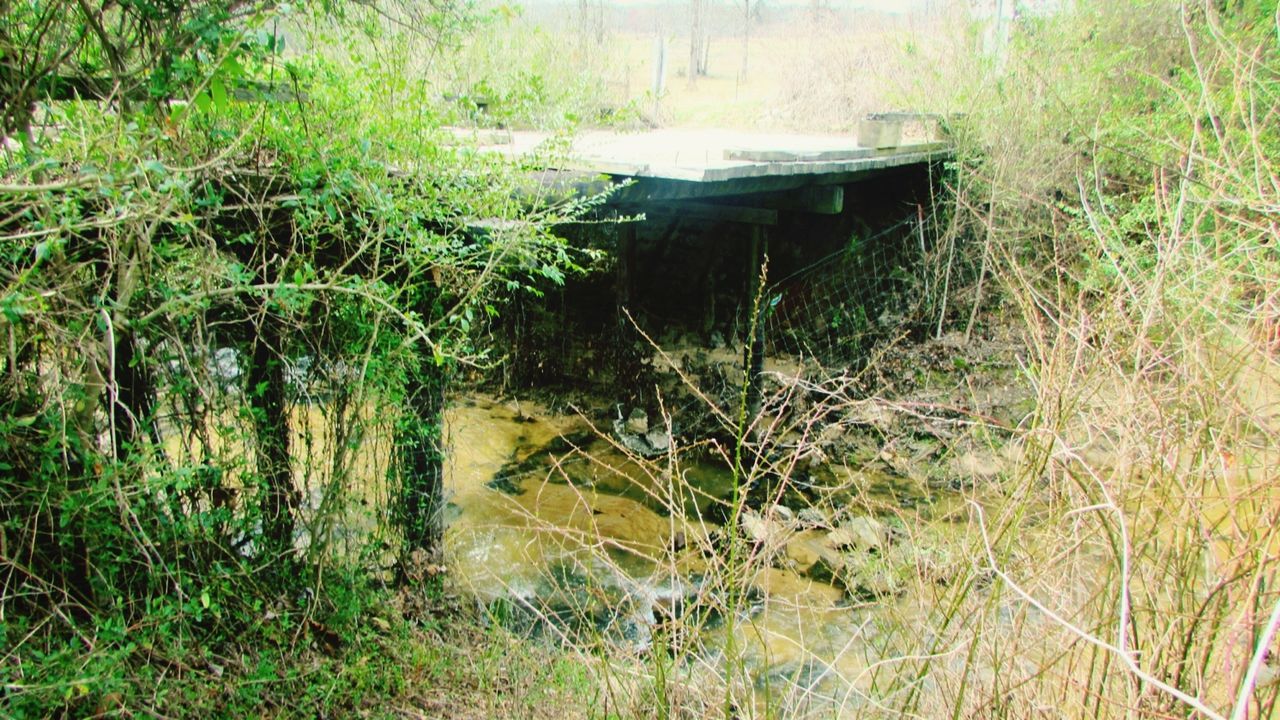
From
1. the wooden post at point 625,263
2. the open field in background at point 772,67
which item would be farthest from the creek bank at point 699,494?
the open field in background at point 772,67

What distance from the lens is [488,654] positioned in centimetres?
387

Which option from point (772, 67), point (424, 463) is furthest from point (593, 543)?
point (772, 67)

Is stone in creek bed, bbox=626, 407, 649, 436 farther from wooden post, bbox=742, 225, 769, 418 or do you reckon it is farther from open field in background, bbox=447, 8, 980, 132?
open field in background, bbox=447, 8, 980, 132

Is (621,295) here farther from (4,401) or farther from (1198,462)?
(1198,462)

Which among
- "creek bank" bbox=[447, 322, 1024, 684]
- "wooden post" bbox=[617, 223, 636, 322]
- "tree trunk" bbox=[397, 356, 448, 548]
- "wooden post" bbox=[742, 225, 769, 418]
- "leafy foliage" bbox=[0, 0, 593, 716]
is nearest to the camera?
"leafy foliage" bbox=[0, 0, 593, 716]

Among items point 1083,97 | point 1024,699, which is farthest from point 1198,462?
point 1083,97

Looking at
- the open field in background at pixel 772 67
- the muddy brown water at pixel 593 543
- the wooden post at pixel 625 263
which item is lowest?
the muddy brown water at pixel 593 543

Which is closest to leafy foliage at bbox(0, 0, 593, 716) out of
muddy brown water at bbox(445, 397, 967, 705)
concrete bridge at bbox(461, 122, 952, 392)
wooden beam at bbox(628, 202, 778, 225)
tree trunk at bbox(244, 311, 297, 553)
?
tree trunk at bbox(244, 311, 297, 553)

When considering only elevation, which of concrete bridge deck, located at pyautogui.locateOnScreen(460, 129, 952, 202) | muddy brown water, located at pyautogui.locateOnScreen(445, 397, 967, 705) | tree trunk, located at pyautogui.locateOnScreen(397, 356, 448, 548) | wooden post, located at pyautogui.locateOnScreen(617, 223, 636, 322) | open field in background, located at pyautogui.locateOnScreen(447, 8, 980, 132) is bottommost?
muddy brown water, located at pyautogui.locateOnScreen(445, 397, 967, 705)

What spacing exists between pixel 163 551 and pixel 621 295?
18.6 feet

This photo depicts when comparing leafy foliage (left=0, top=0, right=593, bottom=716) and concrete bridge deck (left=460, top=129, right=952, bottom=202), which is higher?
concrete bridge deck (left=460, top=129, right=952, bottom=202)

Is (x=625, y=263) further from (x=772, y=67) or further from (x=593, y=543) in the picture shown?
(x=772, y=67)

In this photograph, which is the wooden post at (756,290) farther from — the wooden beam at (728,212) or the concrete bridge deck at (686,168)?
the concrete bridge deck at (686,168)

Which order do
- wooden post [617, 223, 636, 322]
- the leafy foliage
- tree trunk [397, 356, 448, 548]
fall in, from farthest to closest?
wooden post [617, 223, 636, 322], tree trunk [397, 356, 448, 548], the leafy foliage
